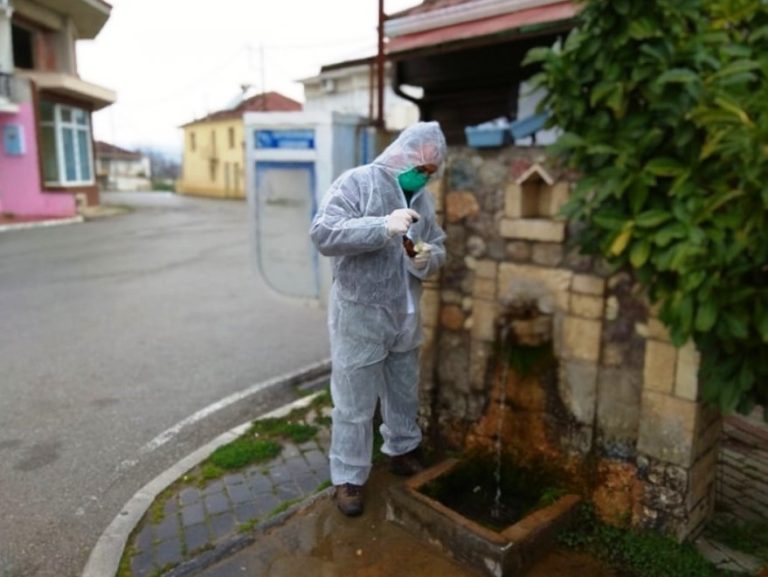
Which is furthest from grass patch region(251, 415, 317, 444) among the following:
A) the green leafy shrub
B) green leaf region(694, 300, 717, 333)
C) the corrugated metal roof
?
the corrugated metal roof

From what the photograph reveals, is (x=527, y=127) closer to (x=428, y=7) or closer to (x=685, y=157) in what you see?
(x=685, y=157)

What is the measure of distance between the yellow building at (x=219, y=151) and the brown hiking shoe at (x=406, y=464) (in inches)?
1260

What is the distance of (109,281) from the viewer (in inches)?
366

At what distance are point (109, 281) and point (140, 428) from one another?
17.9 feet

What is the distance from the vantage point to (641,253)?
2.21 m

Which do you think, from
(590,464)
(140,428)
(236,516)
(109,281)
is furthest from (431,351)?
(109,281)

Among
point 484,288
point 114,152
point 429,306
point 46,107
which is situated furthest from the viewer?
point 114,152

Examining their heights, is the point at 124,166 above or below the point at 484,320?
above

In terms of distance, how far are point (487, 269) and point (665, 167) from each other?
124cm

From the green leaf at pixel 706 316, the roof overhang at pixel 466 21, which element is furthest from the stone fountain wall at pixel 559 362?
the roof overhang at pixel 466 21

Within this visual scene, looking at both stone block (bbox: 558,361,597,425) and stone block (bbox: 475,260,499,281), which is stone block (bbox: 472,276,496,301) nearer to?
stone block (bbox: 475,260,499,281)

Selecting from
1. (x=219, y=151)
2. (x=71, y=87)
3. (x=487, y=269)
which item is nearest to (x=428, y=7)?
(x=487, y=269)

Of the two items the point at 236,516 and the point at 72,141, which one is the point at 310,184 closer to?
the point at 236,516

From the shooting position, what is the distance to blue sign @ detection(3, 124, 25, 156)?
17.1 m
